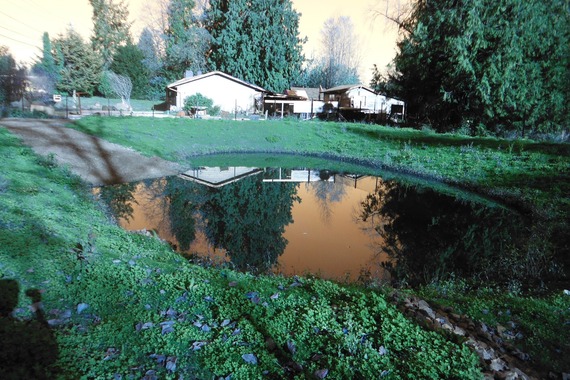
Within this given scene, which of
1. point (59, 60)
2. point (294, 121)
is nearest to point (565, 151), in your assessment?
point (294, 121)

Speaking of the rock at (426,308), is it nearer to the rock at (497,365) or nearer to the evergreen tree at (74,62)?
the rock at (497,365)

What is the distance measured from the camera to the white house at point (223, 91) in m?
39.5

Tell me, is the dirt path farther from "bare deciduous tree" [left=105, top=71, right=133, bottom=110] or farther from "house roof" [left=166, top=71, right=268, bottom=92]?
"bare deciduous tree" [left=105, top=71, right=133, bottom=110]

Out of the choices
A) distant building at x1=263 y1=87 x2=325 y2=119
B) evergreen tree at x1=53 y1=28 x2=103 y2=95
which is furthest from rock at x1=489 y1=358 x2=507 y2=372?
evergreen tree at x1=53 y1=28 x2=103 y2=95

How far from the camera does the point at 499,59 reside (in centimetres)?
2616

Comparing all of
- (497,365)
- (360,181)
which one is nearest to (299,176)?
(360,181)

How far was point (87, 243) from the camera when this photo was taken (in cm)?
656

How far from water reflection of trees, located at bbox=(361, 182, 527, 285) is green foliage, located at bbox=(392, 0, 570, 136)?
1474 cm

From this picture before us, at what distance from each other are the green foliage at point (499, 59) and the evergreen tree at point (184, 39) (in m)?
31.4

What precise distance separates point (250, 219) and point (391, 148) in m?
16.4

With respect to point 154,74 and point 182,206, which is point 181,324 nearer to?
point 182,206

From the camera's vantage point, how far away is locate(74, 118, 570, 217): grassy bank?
16750 millimetres

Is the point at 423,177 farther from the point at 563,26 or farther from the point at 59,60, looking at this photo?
the point at 59,60

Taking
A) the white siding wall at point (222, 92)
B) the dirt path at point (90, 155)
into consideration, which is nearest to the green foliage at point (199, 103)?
the white siding wall at point (222, 92)
